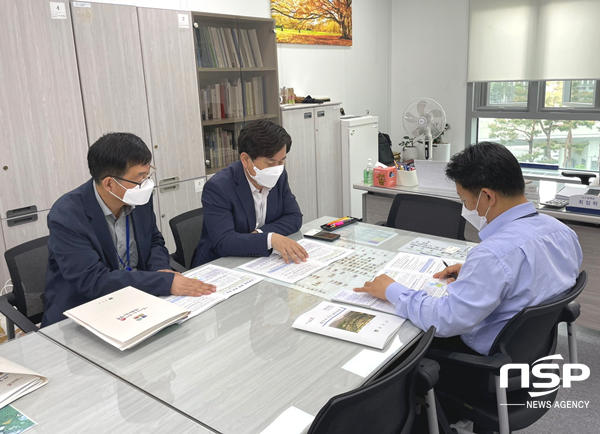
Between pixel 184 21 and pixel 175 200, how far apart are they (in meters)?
1.33

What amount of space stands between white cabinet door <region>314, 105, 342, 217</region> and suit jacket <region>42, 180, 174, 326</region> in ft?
10.2

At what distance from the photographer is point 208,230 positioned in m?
2.46

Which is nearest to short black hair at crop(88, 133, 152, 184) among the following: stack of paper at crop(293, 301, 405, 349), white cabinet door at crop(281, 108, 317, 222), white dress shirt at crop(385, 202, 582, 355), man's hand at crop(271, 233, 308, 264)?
man's hand at crop(271, 233, 308, 264)

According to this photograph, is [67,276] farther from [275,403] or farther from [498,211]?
[498,211]

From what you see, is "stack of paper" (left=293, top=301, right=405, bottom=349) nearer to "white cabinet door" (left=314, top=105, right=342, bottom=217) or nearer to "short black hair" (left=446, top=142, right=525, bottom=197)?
"short black hair" (left=446, top=142, right=525, bottom=197)

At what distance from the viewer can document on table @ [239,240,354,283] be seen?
208 cm

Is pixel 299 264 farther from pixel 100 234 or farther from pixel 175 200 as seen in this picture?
A: pixel 175 200

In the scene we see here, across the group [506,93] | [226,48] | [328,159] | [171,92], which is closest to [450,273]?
[171,92]

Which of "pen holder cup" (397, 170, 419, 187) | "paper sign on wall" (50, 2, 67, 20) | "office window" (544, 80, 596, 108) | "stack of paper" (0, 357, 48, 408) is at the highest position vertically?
"paper sign on wall" (50, 2, 67, 20)

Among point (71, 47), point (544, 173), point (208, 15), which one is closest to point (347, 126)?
point (208, 15)

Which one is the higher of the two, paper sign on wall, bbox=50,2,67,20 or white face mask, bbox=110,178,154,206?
paper sign on wall, bbox=50,2,67,20

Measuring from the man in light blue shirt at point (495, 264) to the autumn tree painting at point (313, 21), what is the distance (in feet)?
12.2

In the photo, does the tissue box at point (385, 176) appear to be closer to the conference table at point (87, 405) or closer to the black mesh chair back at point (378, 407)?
the black mesh chair back at point (378, 407)

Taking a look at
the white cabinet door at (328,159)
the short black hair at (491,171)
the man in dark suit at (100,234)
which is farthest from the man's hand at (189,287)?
the white cabinet door at (328,159)
